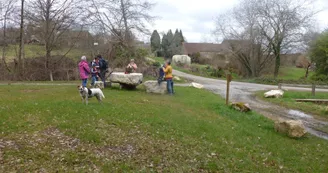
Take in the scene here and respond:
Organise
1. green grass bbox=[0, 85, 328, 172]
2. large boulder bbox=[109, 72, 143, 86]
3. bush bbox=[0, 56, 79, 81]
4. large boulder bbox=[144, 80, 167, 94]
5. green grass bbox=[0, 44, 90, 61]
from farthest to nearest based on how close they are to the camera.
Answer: green grass bbox=[0, 44, 90, 61] → bush bbox=[0, 56, 79, 81] → large boulder bbox=[144, 80, 167, 94] → large boulder bbox=[109, 72, 143, 86] → green grass bbox=[0, 85, 328, 172]

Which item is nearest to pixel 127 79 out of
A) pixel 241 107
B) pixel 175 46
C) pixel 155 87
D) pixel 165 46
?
pixel 155 87

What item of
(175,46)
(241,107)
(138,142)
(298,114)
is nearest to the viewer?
(138,142)

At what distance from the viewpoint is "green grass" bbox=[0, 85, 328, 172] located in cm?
611

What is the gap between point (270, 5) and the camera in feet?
105

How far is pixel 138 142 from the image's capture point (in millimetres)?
7602

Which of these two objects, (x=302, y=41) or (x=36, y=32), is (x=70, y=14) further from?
(x=302, y=41)

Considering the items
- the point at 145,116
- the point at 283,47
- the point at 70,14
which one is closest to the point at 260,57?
the point at 283,47

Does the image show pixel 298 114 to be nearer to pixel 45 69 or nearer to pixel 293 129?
pixel 293 129

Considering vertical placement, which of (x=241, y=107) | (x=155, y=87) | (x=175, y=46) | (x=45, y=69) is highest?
(x=175, y=46)

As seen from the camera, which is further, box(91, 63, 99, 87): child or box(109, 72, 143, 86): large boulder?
box(109, 72, 143, 86): large boulder

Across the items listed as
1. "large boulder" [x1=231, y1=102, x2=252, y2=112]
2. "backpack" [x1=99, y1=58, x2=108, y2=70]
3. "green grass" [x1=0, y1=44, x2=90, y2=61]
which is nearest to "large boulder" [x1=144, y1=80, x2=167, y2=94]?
"backpack" [x1=99, y1=58, x2=108, y2=70]

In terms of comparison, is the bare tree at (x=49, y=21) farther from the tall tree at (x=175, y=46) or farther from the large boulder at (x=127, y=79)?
the tall tree at (x=175, y=46)

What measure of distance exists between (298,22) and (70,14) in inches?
1029

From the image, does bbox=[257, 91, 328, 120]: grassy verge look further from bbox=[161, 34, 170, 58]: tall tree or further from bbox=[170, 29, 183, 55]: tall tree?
bbox=[161, 34, 170, 58]: tall tree
